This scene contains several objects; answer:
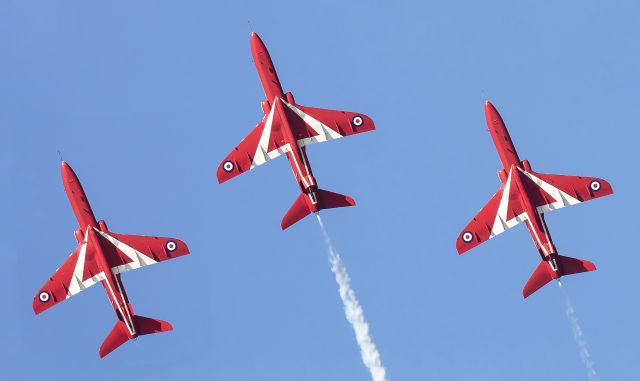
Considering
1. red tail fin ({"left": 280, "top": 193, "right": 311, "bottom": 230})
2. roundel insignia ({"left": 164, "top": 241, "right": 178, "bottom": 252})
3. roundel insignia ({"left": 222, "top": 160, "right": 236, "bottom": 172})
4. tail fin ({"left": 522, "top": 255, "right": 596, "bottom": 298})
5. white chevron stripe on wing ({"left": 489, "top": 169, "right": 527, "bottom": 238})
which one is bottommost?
tail fin ({"left": 522, "top": 255, "right": 596, "bottom": 298})

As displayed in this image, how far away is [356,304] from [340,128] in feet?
52.6

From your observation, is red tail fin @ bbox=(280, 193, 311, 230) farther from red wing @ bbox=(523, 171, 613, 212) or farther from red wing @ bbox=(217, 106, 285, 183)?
red wing @ bbox=(523, 171, 613, 212)

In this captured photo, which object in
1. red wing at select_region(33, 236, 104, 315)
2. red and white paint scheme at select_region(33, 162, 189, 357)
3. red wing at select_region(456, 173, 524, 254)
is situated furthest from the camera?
red wing at select_region(33, 236, 104, 315)

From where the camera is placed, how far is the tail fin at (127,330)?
147875 millimetres

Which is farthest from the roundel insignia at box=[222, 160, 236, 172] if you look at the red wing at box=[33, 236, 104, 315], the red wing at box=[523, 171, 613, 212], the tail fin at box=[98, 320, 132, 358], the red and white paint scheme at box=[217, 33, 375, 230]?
the red wing at box=[523, 171, 613, 212]

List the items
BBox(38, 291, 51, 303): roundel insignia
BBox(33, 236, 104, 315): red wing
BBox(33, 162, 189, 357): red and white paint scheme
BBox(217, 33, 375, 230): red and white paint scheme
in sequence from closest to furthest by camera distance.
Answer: BBox(33, 162, 189, 357): red and white paint scheme → BBox(33, 236, 104, 315): red wing → BBox(217, 33, 375, 230): red and white paint scheme → BBox(38, 291, 51, 303): roundel insignia

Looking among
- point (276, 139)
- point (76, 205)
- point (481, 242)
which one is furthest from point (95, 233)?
point (481, 242)

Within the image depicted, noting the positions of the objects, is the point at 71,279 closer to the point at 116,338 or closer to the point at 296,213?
the point at 116,338

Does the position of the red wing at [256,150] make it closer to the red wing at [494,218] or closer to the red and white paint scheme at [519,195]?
the red wing at [494,218]

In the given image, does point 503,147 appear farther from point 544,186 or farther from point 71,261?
point 71,261

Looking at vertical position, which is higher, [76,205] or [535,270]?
[76,205]

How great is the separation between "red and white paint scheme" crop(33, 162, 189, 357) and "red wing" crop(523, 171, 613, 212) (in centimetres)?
3112

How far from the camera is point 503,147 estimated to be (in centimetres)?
15175

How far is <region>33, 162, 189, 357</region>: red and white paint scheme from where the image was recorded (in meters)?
150
